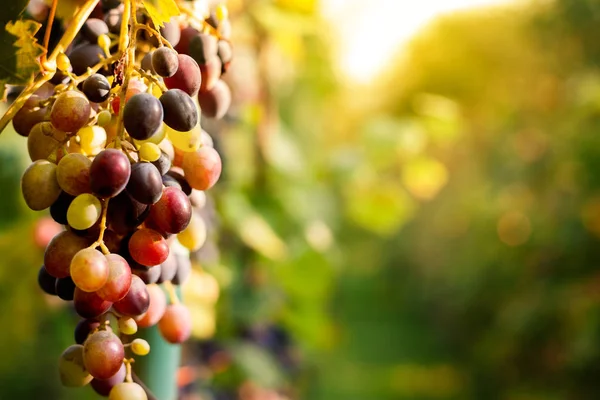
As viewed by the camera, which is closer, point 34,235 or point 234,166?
point 34,235

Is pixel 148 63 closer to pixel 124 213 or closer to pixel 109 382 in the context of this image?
pixel 124 213

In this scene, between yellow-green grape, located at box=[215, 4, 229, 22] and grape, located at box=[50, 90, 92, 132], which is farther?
yellow-green grape, located at box=[215, 4, 229, 22]

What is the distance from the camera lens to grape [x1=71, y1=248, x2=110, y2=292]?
1.38 feet

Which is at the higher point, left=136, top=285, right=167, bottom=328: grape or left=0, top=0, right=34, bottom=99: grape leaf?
left=0, top=0, right=34, bottom=99: grape leaf

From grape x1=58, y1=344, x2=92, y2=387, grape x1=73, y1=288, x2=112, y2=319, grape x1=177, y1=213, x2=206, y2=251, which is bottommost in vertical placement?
grape x1=58, y1=344, x2=92, y2=387

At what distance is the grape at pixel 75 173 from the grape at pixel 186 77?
0.28 ft

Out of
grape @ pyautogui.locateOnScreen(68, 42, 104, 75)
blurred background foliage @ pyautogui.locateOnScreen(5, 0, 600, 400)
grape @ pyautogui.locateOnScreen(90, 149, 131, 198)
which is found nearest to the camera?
grape @ pyautogui.locateOnScreen(90, 149, 131, 198)

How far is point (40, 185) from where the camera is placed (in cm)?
45

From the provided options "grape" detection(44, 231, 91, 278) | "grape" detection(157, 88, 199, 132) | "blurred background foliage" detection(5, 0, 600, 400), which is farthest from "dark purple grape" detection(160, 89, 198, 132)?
"blurred background foliage" detection(5, 0, 600, 400)

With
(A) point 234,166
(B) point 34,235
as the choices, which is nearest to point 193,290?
(B) point 34,235

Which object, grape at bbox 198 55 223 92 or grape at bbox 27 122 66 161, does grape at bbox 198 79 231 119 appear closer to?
grape at bbox 198 55 223 92

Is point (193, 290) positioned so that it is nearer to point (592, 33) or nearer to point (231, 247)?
point (231, 247)

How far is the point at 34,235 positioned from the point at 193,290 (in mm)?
376

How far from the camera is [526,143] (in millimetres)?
5125
